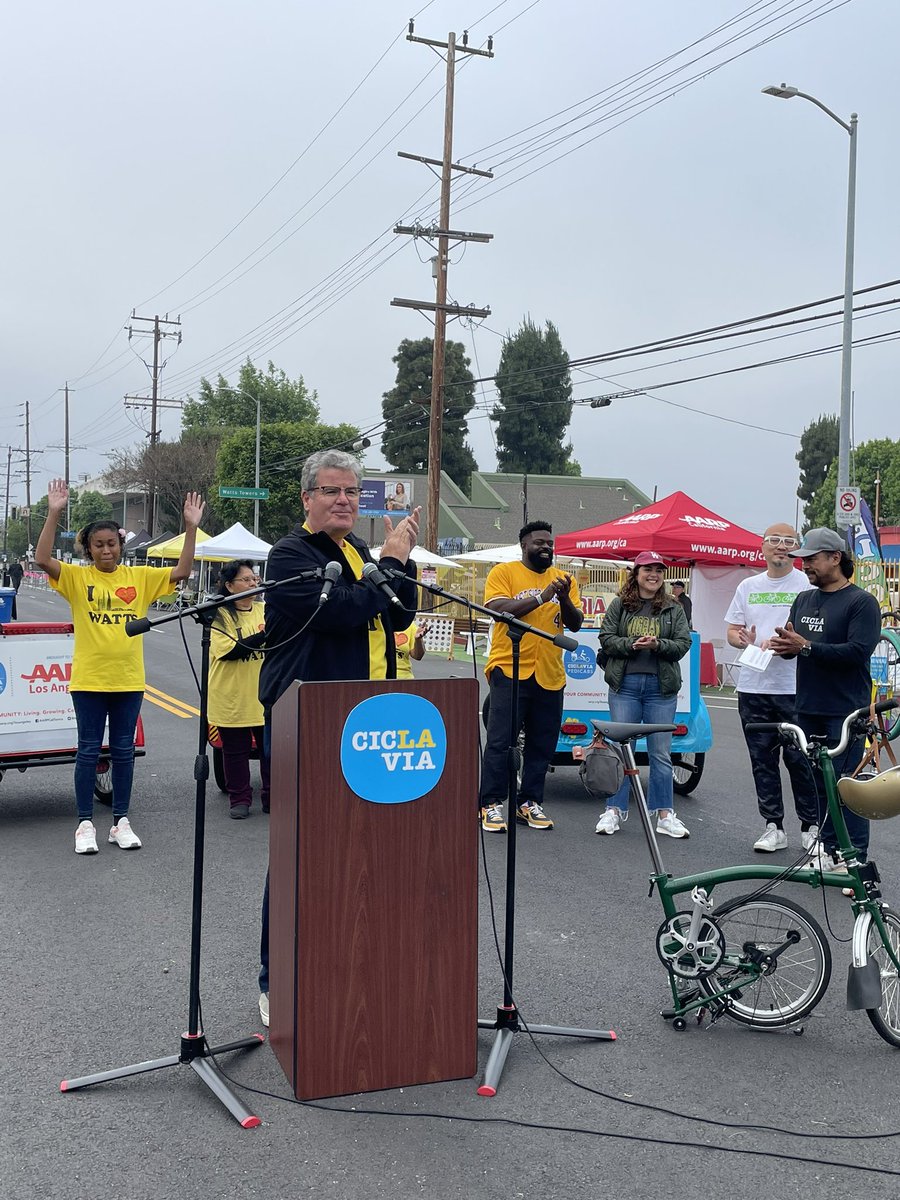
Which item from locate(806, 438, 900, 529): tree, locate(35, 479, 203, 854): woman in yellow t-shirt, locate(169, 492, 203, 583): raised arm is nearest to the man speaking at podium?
locate(169, 492, 203, 583): raised arm

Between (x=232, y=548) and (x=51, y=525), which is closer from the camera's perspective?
(x=51, y=525)

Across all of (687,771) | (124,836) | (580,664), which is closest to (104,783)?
(124,836)

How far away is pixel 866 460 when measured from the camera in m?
89.3

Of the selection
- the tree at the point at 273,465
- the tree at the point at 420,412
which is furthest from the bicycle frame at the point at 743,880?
the tree at the point at 420,412

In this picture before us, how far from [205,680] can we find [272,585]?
0.39 m

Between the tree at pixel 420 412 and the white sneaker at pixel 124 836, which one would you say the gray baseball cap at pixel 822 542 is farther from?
the tree at pixel 420 412

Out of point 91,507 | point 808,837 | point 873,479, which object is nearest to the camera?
point 808,837

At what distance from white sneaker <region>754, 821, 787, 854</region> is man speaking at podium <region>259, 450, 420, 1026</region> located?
391 centimetres

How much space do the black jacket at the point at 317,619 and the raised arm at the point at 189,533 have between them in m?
1.67

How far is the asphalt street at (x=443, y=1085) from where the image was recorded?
3.21 meters

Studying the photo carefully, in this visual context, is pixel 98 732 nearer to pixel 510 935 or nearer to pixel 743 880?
pixel 510 935

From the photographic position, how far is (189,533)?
6.53m

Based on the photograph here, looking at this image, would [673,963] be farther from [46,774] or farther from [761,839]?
[46,774]

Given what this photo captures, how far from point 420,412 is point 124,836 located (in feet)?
250
